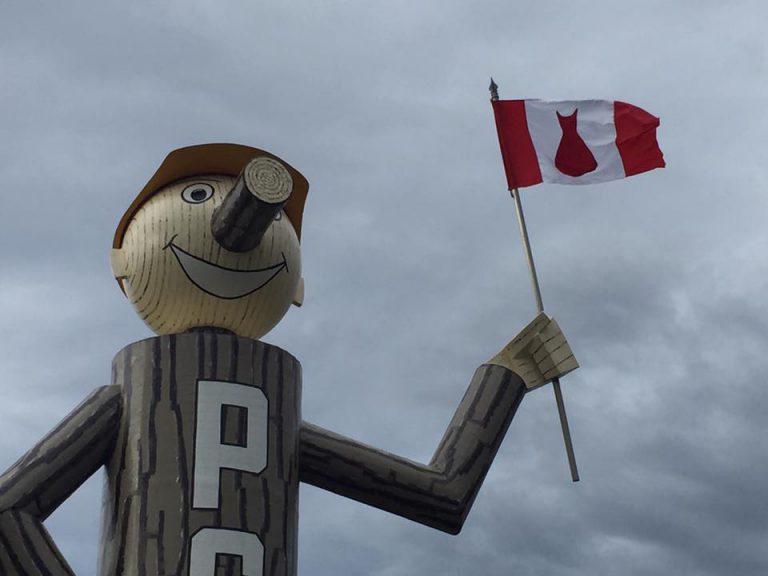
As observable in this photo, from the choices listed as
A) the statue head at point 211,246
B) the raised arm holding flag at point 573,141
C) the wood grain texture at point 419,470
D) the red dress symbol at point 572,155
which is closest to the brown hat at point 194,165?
the statue head at point 211,246

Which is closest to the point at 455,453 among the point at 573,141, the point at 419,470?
the point at 419,470

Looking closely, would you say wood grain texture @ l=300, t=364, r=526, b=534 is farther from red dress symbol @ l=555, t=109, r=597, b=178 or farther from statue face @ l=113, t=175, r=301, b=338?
red dress symbol @ l=555, t=109, r=597, b=178

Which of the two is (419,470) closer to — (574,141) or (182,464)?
(182,464)

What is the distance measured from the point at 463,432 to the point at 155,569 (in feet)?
7.28

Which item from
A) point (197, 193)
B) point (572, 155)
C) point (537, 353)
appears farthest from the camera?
point (572, 155)

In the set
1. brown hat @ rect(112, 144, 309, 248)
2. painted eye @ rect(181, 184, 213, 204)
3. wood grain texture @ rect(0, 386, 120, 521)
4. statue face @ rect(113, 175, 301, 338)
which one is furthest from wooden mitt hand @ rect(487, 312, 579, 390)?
wood grain texture @ rect(0, 386, 120, 521)

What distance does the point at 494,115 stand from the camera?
988 cm

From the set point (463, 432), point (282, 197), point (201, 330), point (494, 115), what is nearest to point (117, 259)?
point (201, 330)

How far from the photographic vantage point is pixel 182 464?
7449 mm

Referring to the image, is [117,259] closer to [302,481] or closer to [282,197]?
[282,197]

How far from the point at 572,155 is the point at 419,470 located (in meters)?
3.00

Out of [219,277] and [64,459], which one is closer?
[64,459]

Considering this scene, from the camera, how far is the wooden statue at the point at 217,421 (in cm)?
732

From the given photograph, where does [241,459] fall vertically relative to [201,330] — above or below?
below
